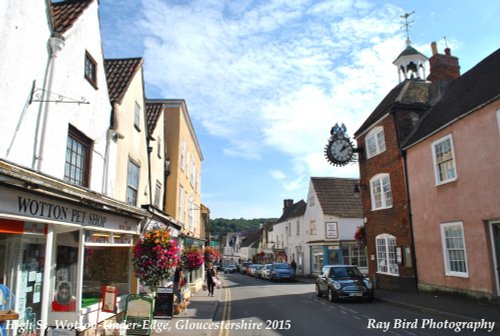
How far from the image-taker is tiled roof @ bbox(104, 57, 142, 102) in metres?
12.3

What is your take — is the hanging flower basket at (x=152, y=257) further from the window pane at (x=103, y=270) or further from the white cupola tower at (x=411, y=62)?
the white cupola tower at (x=411, y=62)

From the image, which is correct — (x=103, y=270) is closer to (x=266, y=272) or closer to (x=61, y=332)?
(x=61, y=332)

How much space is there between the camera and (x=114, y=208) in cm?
842

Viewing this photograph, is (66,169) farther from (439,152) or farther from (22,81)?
(439,152)

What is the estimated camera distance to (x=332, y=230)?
3656 centimetres

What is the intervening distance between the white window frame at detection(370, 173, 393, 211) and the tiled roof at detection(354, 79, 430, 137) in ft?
10.8

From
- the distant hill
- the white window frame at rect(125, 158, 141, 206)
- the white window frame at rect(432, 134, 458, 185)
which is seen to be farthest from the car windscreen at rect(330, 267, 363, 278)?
the distant hill

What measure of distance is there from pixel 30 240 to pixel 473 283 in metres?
14.3

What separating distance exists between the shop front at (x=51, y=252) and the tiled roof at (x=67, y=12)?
420 cm

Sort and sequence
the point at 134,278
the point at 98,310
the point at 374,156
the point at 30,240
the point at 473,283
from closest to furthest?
the point at 30,240
the point at 98,310
the point at 134,278
the point at 473,283
the point at 374,156

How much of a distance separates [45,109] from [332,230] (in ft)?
105

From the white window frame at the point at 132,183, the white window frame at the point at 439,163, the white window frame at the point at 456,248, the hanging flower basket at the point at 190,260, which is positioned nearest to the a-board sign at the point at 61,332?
the white window frame at the point at 132,183

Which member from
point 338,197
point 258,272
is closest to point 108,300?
point 338,197

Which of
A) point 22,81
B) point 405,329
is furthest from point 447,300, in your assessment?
point 22,81
